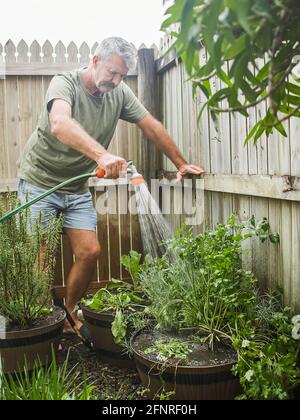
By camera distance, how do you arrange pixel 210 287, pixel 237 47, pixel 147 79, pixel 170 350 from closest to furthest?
1. pixel 237 47
2. pixel 170 350
3. pixel 210 287
4. pixel 147 79

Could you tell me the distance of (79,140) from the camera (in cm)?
197

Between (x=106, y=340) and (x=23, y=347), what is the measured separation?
1.29 feet

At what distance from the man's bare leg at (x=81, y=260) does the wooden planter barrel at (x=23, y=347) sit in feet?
1.90

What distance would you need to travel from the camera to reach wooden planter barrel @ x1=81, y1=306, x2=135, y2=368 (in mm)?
2035

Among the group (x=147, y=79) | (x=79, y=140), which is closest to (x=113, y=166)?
(x=79, y=140)

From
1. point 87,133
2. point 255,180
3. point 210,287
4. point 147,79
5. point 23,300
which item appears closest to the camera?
point 210,287

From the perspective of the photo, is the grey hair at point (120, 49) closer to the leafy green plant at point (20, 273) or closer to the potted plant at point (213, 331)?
the leafy green plant at point (20, 273)

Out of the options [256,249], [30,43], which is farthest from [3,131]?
[256,249]

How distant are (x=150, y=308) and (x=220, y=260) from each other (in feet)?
1.41

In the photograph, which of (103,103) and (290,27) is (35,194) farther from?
(290,27)

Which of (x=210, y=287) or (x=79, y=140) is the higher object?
(x=79, y=140)

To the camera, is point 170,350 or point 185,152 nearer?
point 170,350

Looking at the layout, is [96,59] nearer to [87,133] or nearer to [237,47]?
[87,133]

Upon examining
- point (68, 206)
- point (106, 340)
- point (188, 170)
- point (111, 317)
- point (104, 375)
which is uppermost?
point (188, 170)
